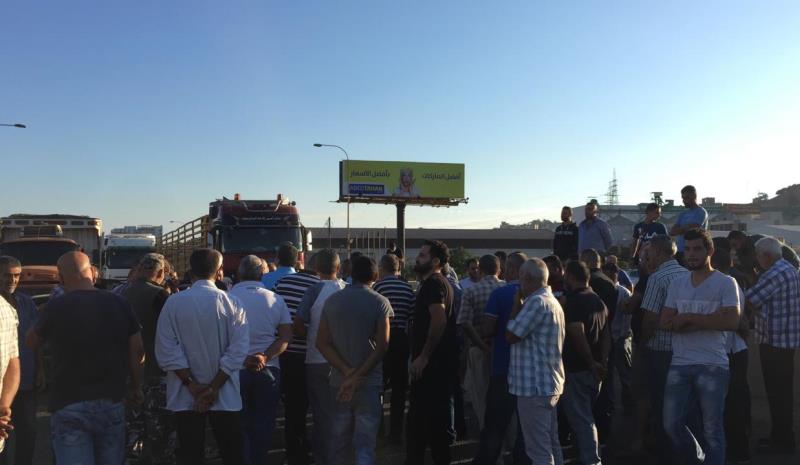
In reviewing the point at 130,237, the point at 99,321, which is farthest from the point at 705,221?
the point at 130,237

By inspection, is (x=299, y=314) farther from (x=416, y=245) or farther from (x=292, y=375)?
(x=416, y=245)

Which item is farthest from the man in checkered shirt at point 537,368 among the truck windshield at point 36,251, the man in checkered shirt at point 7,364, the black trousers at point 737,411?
the truck windshield at point 36,251

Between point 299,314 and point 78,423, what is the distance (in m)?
2.14

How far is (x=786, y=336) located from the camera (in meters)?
6.61

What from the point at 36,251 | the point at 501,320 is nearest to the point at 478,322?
the point at 501,320

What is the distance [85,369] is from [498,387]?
325cm

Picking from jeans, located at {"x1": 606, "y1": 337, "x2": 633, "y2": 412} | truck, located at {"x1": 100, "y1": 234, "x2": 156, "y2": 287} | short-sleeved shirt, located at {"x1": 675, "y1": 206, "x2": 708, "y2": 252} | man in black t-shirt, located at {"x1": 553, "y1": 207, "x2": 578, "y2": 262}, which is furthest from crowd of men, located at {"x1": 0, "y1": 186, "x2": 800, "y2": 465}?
truck, located at {"x1": 100, "y1": 234, "x2": 156, "y2": 287}

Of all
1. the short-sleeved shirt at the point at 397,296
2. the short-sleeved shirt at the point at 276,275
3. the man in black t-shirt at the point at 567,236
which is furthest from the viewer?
the man in black t-shirt at the point at 567,236

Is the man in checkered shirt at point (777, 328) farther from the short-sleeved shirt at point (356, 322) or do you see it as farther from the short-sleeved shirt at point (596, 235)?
the short-sleeved shirt at point (596, 235)

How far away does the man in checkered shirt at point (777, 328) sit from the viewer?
21.4ft

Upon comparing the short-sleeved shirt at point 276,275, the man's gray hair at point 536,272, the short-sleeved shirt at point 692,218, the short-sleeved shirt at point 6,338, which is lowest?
the short-sleeved shirt at point 6,338

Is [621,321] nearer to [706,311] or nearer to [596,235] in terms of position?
[706,311]

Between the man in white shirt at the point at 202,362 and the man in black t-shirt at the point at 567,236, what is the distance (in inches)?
293

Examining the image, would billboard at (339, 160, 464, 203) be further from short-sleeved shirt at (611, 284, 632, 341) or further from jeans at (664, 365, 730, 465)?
jeans at (664, 365, 730, 465)
